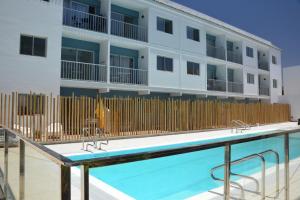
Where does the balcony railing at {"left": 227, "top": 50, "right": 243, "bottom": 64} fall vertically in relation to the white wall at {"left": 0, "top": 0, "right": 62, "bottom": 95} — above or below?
above

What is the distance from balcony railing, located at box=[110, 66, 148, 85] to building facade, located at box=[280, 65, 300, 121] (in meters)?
23.5

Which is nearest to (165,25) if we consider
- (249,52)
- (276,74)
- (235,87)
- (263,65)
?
(235,87)

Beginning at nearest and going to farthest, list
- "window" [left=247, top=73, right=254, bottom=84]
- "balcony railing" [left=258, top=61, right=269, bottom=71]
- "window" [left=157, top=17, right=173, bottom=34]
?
"window" [left=157, top=17, right=173, bottom=34], "window" [left=247, top=73, right=254, bottom=84], "balcony railing" [left=258, top=61, right=269, bottom=71]

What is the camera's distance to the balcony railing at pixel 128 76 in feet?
65.9

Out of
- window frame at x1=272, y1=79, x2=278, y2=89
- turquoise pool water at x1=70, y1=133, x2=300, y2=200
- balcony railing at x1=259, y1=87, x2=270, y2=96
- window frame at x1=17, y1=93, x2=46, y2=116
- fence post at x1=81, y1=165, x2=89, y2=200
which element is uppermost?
window frame at x1=272, y1=79, x2=278, y2=89

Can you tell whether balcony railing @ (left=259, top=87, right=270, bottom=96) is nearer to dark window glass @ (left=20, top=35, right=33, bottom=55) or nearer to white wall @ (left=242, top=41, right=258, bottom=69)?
white wall @ (left=242, top=41, right=258, bottom=69)

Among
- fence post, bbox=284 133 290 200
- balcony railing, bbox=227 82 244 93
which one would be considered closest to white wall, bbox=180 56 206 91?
balcony railing, bbox=227 82 244 93

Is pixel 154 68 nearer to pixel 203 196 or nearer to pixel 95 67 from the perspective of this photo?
pixel 95 67

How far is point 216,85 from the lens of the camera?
91.4 feet

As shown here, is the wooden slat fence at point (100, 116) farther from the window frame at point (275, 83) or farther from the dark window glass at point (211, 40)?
the window frame at point (275, 83)

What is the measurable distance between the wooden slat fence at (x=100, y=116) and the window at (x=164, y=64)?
412 centimetres

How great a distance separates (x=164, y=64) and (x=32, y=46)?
34.8 ft

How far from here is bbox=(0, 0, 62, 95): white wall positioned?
14.2 m

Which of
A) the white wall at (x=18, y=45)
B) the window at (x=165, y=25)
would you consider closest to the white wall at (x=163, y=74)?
the window at (x=165, y=25)
